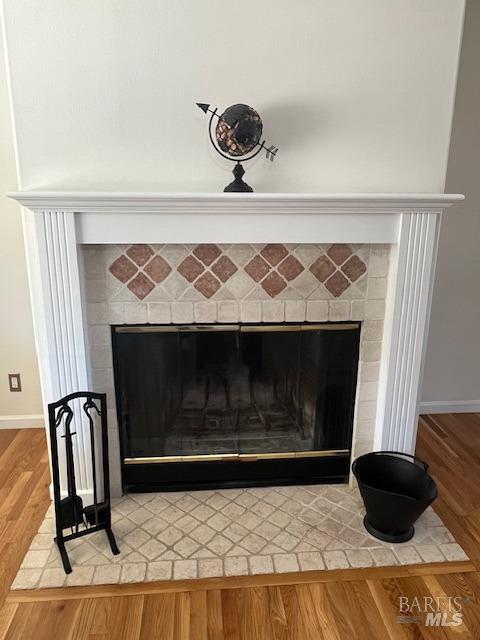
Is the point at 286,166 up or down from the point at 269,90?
down

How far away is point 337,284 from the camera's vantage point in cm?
201

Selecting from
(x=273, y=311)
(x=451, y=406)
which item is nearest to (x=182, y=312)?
(x=273, y=311)

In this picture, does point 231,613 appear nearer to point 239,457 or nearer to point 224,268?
point 239,457

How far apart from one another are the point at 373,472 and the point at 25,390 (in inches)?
80.6

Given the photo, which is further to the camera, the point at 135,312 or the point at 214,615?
the point at 135,312

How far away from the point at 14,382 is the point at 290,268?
6.05 feet

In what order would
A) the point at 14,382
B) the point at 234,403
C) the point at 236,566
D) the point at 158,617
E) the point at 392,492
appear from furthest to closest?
the point at 14,382 → the point at 234,403 → the point at 392,492 → the point at 236,566 → the point at 158,617

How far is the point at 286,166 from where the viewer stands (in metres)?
1.88

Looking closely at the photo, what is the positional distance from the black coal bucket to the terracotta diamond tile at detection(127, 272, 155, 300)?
3.89 ft

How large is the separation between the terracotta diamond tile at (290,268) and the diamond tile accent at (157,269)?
0.49 m

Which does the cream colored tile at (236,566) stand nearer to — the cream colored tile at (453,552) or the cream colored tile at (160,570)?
the cream colored tile at (160,570)

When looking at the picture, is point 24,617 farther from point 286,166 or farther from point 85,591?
point 286,166

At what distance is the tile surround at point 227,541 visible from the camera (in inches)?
68.8

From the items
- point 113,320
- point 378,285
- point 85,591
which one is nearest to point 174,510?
point 85,591
